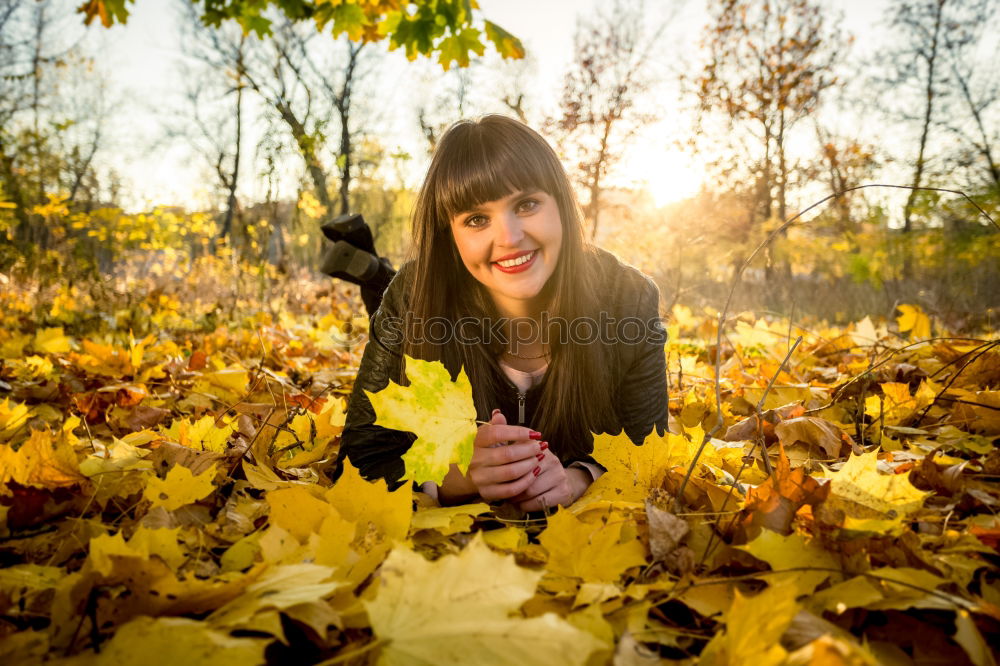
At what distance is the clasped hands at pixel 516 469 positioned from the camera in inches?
38.8

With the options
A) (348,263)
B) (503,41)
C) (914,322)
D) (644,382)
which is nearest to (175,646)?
(644,382)

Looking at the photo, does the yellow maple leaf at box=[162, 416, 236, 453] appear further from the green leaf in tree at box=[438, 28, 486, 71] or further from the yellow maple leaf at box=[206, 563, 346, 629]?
the green leaf in tree at box=[438, 28, 486, 71]

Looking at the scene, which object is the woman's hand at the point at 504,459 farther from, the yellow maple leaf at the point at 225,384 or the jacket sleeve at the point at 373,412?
the yellow maple leaf at the point at 225,384

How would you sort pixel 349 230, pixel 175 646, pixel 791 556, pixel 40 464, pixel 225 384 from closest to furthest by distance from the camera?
pixel 175 646 < pixel 791 556 < pixel 40 464 < pixel 225 384 < pixel 349 230

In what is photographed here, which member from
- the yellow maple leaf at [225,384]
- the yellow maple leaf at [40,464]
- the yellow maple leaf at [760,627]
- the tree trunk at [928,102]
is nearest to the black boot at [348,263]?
the yellow maple leaf at [225,384]

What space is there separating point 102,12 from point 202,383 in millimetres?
2013

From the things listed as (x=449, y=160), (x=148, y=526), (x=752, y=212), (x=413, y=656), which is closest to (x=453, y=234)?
(x=449, y=160)

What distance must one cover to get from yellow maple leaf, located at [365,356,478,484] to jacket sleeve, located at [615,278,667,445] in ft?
3.14

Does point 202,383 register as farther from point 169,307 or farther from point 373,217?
point 373,217

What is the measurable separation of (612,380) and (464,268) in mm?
629

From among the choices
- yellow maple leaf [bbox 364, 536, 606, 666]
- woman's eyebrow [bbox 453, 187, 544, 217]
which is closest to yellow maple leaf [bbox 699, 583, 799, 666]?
yellow maple leaf [bbox 364, 536, 606, 666]

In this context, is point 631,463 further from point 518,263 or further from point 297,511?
point 518,263

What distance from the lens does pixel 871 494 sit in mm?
736

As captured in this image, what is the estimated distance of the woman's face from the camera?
161 cm
